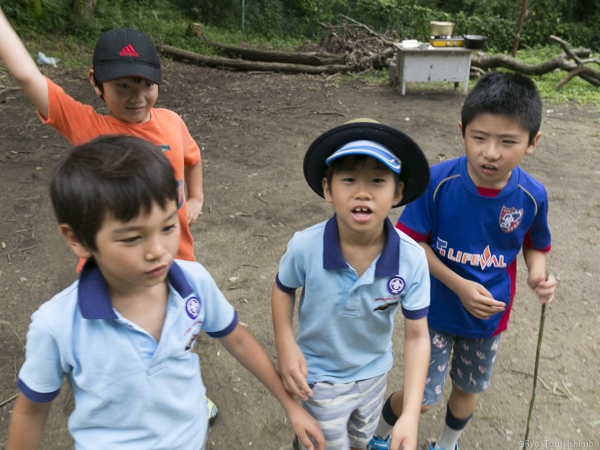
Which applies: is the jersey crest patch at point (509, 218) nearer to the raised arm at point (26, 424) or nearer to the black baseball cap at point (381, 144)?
the black baseball cap at point (381, 144)

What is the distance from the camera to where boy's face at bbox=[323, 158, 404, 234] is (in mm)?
1582

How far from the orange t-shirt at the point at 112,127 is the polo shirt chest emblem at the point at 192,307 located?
2.56 ft

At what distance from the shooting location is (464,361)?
2.18 metres

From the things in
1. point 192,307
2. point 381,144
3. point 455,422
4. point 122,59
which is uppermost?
point 122,59

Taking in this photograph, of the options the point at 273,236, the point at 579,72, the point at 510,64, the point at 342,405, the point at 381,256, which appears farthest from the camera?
the point at 510,64

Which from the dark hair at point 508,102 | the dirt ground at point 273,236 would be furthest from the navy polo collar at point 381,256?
the dirt ground at point 273,236

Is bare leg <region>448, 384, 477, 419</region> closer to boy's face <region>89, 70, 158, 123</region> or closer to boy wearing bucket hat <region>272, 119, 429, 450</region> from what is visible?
boy wearing bucket hat <region>272, 119, 429, 450</region>

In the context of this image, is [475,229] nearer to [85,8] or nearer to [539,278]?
[539,278]

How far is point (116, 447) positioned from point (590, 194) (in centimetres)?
533

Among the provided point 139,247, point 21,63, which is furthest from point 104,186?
Result: point 21,63

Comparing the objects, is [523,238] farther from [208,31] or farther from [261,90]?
[208,31]

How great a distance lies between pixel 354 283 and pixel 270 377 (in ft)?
1.31

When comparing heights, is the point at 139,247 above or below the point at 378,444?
above

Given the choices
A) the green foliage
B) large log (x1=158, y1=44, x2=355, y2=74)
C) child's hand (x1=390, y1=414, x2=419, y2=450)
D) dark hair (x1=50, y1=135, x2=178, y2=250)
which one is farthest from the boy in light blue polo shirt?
the green foliage
